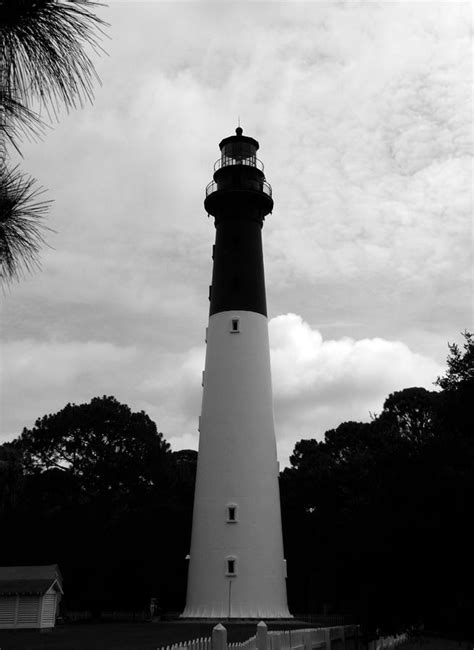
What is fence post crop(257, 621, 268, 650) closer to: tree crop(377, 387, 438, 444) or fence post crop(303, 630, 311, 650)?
fence post crop(303, 630, 311, 650)

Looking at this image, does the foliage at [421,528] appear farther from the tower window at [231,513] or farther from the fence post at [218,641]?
the fence post at [218,641]

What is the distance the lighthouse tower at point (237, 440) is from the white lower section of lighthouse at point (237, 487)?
4 centimetres

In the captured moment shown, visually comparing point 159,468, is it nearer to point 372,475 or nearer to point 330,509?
point 330,509

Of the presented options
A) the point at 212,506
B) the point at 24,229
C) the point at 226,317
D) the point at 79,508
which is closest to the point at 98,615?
the point at 79,508

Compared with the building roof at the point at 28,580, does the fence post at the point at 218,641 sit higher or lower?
lower

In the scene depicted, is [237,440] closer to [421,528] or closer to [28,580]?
[28,580]

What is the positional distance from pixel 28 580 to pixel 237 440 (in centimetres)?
1189

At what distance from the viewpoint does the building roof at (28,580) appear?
30.1 meters

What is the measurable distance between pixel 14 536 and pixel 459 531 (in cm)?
3241

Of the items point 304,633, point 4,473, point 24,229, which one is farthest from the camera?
point 4,473

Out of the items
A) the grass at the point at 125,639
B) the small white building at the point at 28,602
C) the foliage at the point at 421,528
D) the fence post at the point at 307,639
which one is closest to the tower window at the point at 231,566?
the grass at the point at 125,639

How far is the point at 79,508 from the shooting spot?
42.0 meters

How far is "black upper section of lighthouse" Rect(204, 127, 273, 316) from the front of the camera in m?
32.3

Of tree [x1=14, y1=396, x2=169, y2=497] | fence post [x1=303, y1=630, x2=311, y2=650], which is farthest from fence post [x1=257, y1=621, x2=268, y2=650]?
tree [x1=14, y1=396, x2=169, y2=497]
